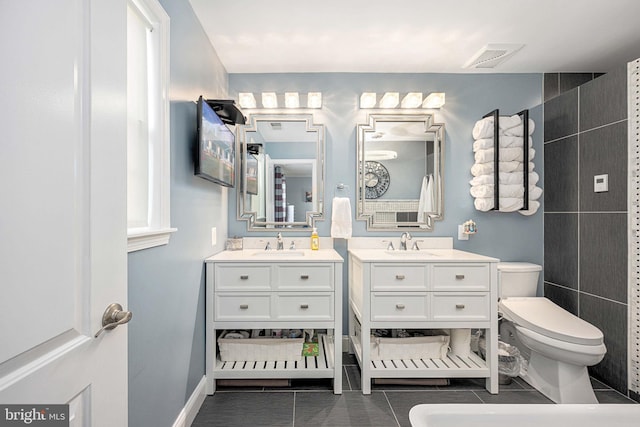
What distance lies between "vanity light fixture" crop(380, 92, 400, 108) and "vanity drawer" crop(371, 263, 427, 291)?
4.38 feet

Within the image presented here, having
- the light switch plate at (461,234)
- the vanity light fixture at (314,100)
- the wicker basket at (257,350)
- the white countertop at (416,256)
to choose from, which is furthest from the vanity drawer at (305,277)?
the vanity light fixture at (314,100)

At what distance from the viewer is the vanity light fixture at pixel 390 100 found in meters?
2.59

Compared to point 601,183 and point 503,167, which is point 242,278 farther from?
point 601,183

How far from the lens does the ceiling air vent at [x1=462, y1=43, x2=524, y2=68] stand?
7.48ft

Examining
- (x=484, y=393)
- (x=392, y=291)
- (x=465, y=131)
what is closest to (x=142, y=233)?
(x=392, y=291)

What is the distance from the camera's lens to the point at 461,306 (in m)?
2.09

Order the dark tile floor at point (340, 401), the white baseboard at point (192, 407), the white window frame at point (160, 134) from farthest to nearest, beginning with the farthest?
1. the dark tile floor at point (340, 401)
2. the white baseboard at point (192, 407)
3. the white window frame at point (160, 134)

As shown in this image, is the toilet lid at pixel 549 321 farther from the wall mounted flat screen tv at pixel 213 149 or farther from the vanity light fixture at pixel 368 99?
the wall mounted flat screen tv at pixel 213 149

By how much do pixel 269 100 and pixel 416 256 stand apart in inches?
65.2

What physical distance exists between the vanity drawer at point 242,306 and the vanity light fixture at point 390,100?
68.5 inches

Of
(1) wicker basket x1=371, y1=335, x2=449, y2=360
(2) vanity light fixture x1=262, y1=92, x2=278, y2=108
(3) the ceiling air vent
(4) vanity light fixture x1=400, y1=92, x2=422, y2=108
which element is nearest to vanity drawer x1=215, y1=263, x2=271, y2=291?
(1) wicker basket x1=371, y1=335, x2=449, y2=360

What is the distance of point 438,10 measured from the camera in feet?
6.32

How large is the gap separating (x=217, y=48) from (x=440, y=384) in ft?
9.11

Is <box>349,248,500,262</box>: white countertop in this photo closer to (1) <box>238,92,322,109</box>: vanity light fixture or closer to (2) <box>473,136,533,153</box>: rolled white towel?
(2) <box>473,136,533,153</box>: rolled white towel
